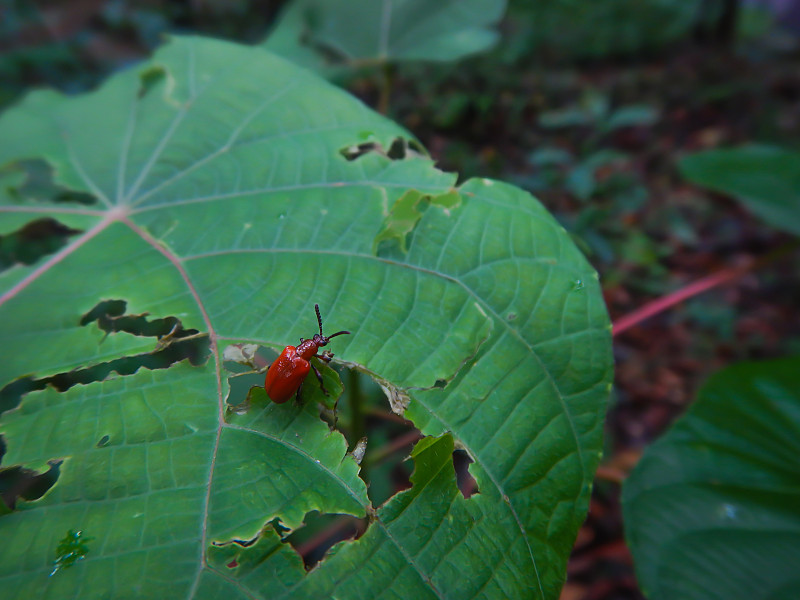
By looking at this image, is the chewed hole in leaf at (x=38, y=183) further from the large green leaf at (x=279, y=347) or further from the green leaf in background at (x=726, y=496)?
the green leaf in background at (x=726, y=496)

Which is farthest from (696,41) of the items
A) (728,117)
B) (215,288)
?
(215,288)

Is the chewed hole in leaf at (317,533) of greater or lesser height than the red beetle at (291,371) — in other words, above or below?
below

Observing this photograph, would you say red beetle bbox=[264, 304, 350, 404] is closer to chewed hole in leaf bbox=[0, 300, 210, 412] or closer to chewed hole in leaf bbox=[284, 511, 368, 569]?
chewed hole in leaf bbox=[0, 300, 210, 412]

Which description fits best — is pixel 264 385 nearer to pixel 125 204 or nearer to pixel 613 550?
pixel 125 204

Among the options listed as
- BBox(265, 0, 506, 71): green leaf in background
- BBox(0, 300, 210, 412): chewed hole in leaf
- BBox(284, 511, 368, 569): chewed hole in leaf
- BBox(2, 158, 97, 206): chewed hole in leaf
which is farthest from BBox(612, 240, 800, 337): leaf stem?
BBox(2, 158, 97, 206): chewed hole in leaf

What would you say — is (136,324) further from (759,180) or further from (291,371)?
(759,180)


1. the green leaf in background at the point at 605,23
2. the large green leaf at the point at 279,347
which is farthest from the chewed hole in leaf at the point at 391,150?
the green leaf in background at the point at 605,23

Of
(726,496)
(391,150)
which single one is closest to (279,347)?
(391,150)
